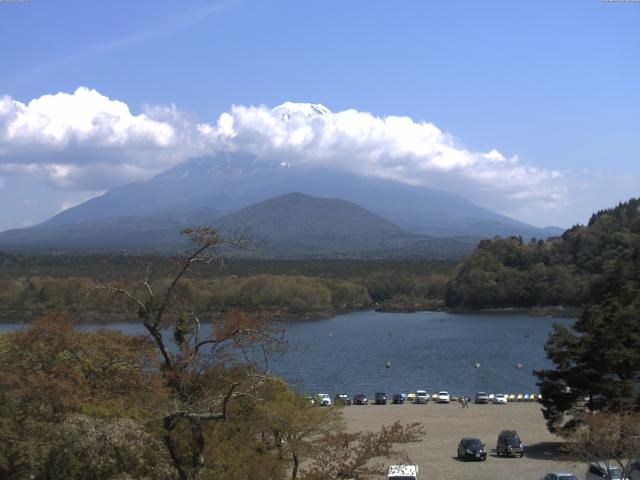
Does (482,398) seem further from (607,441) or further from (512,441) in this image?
(607,441)

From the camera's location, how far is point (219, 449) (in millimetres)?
9422

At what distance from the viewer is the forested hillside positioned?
8131 centimetres

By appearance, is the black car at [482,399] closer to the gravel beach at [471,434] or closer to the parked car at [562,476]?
the gravel beach at [471,434]

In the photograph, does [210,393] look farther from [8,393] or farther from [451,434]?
[451,434]

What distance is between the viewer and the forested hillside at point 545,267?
8131cm

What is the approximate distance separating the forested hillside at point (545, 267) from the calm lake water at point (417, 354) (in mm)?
6028

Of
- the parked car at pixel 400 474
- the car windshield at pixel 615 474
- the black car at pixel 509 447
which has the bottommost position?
the black car at pixel 509 447

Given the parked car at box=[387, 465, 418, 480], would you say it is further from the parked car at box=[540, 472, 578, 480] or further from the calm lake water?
the calm lake water

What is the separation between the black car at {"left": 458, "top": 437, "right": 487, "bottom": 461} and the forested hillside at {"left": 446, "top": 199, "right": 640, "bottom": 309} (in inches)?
2332

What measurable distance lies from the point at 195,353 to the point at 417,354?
46.3 meters

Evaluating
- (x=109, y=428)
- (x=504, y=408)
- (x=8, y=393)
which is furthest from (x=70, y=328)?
(x=504, y=408)

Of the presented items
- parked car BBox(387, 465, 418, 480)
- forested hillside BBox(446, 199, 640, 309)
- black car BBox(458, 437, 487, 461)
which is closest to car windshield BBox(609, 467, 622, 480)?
parked car BBox(387, 465, 418, 480)

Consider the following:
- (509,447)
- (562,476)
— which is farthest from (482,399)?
(562,476)

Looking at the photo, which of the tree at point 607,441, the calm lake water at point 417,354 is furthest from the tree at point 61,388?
the calm lake water at point 417,354
